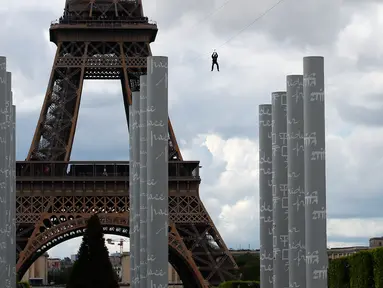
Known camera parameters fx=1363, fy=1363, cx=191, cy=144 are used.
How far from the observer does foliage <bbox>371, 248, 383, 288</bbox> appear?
1592 inches

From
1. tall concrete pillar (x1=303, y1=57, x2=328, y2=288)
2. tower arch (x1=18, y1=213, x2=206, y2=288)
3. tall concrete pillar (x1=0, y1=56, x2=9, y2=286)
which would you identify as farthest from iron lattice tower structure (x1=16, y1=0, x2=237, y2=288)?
tall concrete pillar (x1=303, y1=57, x2=328, y2=288)

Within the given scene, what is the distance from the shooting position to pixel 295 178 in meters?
36.6

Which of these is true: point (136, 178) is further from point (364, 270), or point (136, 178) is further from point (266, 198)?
point (364, 270)

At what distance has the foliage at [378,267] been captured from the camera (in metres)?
40.4

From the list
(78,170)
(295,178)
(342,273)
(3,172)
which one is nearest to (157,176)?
(295,178)

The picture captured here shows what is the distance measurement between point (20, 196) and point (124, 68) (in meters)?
10.1

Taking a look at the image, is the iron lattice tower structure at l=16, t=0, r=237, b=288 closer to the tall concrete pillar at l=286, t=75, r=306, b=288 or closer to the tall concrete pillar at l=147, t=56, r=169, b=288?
the tall concrete pillar at l=147, t=56, r=169, b=288

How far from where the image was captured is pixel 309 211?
33438 mm

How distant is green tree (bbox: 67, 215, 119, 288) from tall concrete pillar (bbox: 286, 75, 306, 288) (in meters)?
8.73

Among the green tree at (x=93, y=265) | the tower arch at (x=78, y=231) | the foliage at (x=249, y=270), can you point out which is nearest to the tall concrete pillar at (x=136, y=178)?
the green tree at (x=93, y=265)

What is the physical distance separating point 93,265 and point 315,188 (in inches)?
502

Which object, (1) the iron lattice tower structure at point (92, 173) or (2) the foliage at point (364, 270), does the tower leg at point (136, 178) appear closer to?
(2) the foliage at point (364, 270)

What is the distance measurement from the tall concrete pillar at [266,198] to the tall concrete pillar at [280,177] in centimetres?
313

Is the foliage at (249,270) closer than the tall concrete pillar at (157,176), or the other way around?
the tall concrete pillar at (157,176)
